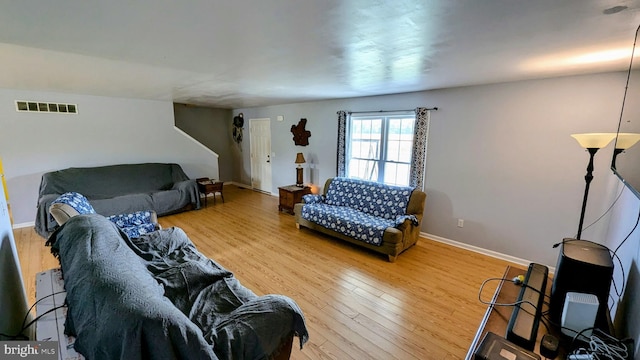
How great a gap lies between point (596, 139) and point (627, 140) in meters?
0.16

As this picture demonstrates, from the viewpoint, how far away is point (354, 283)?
8.80 ft

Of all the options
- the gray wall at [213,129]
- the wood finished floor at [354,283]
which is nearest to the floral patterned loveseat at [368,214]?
the wood finished floor at [354,283]

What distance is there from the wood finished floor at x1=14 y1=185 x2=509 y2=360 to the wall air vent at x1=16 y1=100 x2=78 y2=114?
185cm

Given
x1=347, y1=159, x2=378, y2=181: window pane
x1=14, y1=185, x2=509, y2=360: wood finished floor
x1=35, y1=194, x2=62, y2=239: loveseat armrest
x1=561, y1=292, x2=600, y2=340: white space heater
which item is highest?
x1=347, y1=159, x2=378, y2=181: window pane

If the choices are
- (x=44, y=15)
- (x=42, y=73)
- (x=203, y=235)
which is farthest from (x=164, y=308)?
(x=42, y=73)

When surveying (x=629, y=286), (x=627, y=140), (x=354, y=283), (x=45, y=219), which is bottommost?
(x=354, y=283)

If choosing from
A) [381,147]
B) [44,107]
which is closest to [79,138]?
[44,107]

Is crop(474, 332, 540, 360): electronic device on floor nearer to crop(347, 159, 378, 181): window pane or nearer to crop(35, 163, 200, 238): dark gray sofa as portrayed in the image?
crop(347, 159, 378, 181): window pane

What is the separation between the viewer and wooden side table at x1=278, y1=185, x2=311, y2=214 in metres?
4.80

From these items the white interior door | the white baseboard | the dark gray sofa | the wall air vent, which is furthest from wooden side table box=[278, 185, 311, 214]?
the wall air vent

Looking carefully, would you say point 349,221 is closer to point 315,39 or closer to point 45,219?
point 315,39

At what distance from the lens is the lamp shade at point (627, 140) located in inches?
62.3

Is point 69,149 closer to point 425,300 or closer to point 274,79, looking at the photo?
point 274,79

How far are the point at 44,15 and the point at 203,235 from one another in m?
3.00
